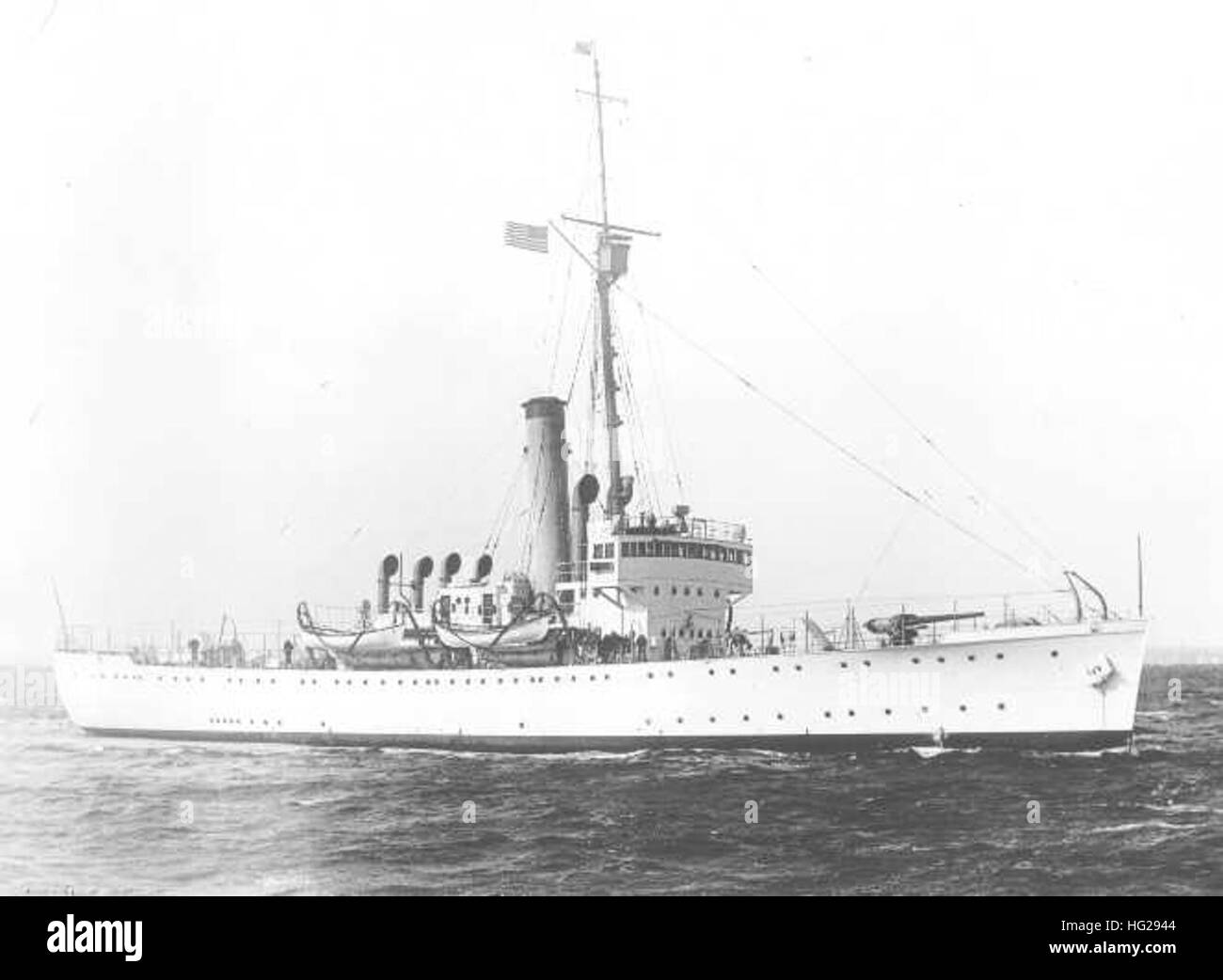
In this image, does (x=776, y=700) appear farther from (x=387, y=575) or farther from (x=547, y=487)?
(x=387, y=575)

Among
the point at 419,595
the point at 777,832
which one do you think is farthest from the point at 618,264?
the point at 777,832

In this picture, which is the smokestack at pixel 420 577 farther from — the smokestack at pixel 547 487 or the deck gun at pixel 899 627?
the deck gun at pixel 899 627

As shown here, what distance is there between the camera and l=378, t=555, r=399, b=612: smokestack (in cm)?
3409

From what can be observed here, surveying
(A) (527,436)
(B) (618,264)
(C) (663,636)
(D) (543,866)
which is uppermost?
(B) (618,264)

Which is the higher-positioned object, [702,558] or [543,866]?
[702,558]

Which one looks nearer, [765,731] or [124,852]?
[124,852]

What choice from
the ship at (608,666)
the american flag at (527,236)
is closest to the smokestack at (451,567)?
the ship at (608,666)

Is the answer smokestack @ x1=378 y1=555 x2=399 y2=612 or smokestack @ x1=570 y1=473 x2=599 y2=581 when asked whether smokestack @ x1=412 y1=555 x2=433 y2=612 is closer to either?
smokestack @ x1=378 y1=555 x2=399 y2=612

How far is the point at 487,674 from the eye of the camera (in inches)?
1087

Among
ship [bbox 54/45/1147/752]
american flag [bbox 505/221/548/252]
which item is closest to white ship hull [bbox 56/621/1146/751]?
ship [bbox 54/45/1147/752]

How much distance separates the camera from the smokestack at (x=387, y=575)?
112ft
